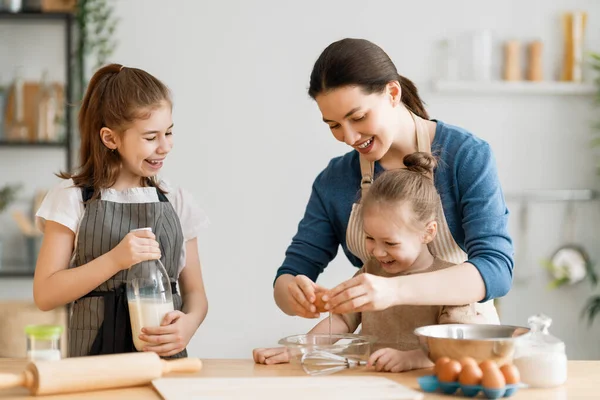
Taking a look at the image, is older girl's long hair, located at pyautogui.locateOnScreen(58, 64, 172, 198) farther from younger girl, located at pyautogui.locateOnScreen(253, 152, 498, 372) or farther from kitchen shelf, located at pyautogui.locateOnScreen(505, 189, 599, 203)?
kitchen shelf, located at pyautogui.locateOnScreen(505, 189, 599, 203)

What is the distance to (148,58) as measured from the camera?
4.05m

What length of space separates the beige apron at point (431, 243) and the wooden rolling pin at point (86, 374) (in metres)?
0.68

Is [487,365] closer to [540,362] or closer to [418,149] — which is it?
[540,362]

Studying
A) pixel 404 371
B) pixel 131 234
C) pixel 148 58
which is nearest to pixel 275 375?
pixel 404 371

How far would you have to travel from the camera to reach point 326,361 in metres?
1.65

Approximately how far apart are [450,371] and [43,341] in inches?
28.5

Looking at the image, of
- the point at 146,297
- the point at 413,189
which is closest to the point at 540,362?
the point at 413,189

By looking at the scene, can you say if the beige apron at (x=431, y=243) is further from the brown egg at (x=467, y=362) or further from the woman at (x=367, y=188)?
the brown egg at (x=467, y=362)

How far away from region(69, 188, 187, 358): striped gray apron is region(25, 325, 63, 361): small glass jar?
430 mm

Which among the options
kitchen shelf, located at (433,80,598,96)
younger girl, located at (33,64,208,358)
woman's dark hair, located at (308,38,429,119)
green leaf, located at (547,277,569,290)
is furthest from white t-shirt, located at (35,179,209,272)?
green leaf, located at (547,277,569,290)

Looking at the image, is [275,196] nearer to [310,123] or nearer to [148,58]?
[310,123]

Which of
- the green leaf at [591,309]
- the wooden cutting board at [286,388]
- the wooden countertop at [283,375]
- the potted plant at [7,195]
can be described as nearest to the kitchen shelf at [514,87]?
the green leaf at [591,309]

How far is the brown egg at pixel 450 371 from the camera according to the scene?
138cm

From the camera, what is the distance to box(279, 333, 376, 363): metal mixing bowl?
1651mm
